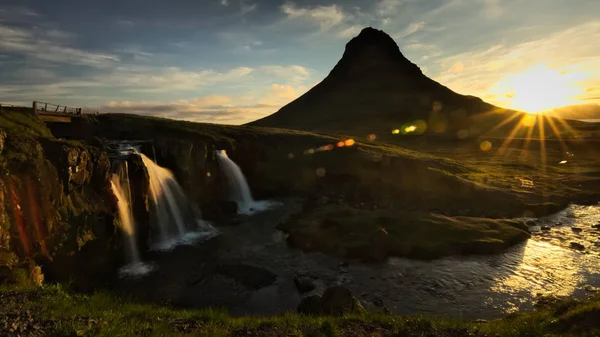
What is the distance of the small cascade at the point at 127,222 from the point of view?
31.6 m

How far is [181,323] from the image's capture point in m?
13.9

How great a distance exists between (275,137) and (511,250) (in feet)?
184

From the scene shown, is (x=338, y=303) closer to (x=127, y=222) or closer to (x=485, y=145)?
(x=127, y=222)

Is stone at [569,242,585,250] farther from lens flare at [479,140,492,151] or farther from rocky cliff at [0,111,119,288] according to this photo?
lens flare at [479,140,492,151]

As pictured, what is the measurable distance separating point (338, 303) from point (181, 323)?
33.3 ft

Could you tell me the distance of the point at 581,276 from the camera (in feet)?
98.1

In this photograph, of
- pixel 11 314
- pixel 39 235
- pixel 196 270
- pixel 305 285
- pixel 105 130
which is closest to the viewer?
pixel 11 314

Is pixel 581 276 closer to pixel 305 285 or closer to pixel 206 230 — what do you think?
pixel 305 285

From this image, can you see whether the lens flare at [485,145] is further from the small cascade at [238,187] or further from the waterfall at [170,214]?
the waterfall at [170,214]

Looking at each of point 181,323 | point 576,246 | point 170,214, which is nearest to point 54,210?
point 170,214

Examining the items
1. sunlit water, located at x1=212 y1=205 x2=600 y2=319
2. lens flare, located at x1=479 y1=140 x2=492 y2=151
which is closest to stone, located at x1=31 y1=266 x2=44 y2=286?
sunlit water, located at x1=212 y1=205 x2=600 y2=319

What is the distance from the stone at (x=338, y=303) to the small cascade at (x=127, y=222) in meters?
17.7

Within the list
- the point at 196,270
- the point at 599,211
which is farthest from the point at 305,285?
the point at 599,211

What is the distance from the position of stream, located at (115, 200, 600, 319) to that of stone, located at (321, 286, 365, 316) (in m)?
4.68
